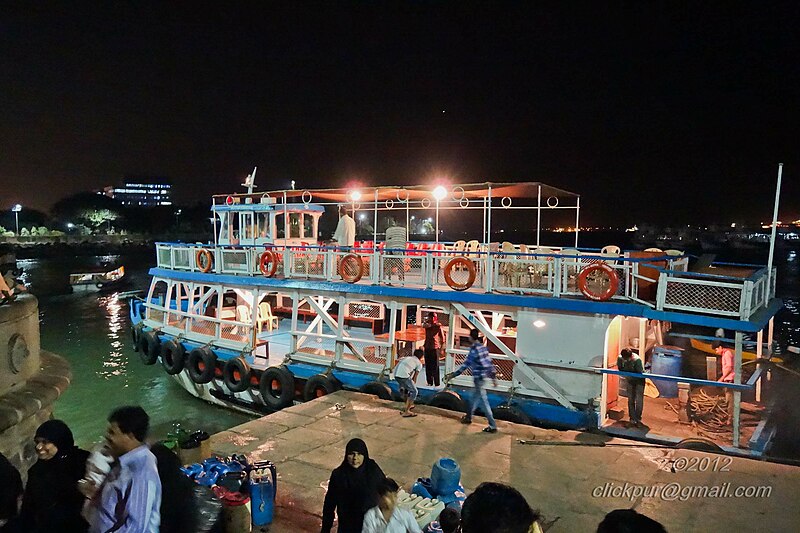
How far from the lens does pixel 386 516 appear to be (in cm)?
405

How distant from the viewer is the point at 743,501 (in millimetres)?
6348

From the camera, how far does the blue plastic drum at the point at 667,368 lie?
34.4ft

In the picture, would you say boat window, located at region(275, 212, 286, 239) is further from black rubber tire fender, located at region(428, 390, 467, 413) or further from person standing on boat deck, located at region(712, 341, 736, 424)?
person standing on boat deck, located at region(712, 341, 736, 424)

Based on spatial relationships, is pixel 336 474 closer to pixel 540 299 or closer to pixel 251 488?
pixel 251 488

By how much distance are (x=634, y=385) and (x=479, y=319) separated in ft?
10.5

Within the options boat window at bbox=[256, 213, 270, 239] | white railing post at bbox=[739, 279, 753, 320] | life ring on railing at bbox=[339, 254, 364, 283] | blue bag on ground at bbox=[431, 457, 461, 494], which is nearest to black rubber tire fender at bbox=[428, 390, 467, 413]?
life ring on railing at bbox=[339, 254, 364, 283]

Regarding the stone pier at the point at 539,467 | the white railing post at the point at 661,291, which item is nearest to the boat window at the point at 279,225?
the stone pier at the point at 539,467

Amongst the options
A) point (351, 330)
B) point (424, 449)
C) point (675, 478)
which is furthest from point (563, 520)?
point (351, 330)

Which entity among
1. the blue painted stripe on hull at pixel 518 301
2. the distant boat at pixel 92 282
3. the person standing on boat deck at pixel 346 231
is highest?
the person standing on boat deck at pixel 346 231

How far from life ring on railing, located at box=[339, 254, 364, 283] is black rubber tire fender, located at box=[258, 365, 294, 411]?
2423mm

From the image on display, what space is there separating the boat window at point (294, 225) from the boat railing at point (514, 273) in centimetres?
257

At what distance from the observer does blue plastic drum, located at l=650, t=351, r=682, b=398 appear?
412 inches

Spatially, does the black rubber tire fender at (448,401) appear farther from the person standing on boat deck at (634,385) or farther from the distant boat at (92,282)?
the distant boat at (92,282)

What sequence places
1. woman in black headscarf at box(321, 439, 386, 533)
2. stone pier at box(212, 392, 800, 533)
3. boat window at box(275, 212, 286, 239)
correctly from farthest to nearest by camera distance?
boat window at box(275, 212, 286, 239) < stone pier at box(212, 392, 800, 533) < woman in black headscarf at box(321, 439, 386, 533)
